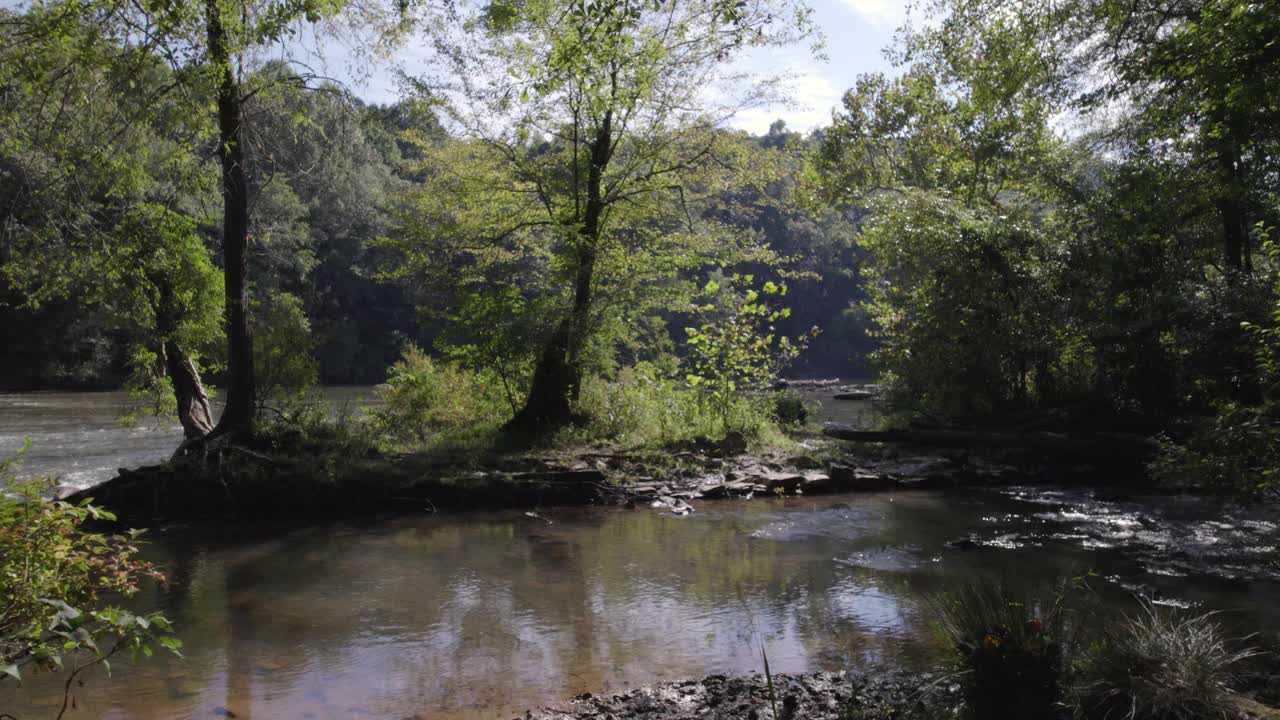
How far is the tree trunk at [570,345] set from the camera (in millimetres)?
13562

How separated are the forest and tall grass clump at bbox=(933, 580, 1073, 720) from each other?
0.02 metres

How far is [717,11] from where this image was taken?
5551 millimetres

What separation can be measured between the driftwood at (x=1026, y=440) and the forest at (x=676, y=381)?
66 millimetres

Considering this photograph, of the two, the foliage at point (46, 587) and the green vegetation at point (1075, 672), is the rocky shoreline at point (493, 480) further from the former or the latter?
the foliage at point (46, 587)

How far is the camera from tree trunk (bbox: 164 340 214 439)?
13727mm

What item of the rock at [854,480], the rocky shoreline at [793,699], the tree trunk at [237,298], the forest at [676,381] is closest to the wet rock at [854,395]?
the forest at [676,381]

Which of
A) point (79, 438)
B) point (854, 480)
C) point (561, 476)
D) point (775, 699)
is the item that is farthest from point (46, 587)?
point (79, 438)

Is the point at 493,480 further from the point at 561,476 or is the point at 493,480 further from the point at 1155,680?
the point at 1155,680

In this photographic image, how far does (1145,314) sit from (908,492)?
489cm

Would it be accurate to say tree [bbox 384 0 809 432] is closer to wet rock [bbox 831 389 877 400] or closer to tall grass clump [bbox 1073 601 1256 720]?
tall grass clump [bbox 1073 601 1256 720]

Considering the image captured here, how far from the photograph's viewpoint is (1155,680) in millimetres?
3623

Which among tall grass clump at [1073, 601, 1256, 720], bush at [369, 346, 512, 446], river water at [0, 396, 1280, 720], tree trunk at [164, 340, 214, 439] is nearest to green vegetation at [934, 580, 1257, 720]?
tall grass clump at [1073, 601, 1256, 720]

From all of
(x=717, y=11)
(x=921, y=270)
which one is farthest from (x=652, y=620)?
(x=921, y=270)

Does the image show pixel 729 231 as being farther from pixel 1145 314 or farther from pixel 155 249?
pixel 155 249
